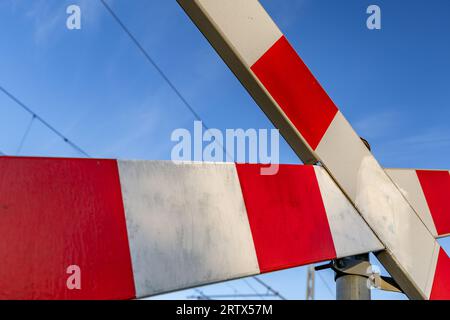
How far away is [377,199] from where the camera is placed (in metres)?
1.31

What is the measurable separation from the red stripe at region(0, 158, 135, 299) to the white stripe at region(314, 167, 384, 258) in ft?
1.58

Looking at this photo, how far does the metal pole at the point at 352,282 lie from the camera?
127cm

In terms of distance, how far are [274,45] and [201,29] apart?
0.58ft

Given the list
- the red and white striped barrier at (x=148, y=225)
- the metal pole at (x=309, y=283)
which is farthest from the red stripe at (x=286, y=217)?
the metal pole at (x=309, y=283)

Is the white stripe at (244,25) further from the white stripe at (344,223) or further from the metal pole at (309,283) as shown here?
the metal pole at (309,283)

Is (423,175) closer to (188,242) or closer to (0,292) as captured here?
(188,242)

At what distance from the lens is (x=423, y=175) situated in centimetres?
Result: 150

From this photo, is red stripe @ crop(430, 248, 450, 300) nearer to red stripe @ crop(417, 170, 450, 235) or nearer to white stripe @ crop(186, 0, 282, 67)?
red stripe @ crop(417, 170, 450, 235)

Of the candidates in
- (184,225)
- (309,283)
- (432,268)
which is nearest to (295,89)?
(184,225)

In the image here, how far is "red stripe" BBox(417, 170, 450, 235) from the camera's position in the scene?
148 cm

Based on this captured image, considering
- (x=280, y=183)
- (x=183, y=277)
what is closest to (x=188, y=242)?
(x=183, y=277)

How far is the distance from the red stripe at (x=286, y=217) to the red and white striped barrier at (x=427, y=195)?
1.03 feet

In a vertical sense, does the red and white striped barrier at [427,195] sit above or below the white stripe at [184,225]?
above

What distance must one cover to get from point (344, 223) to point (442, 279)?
0.36m
